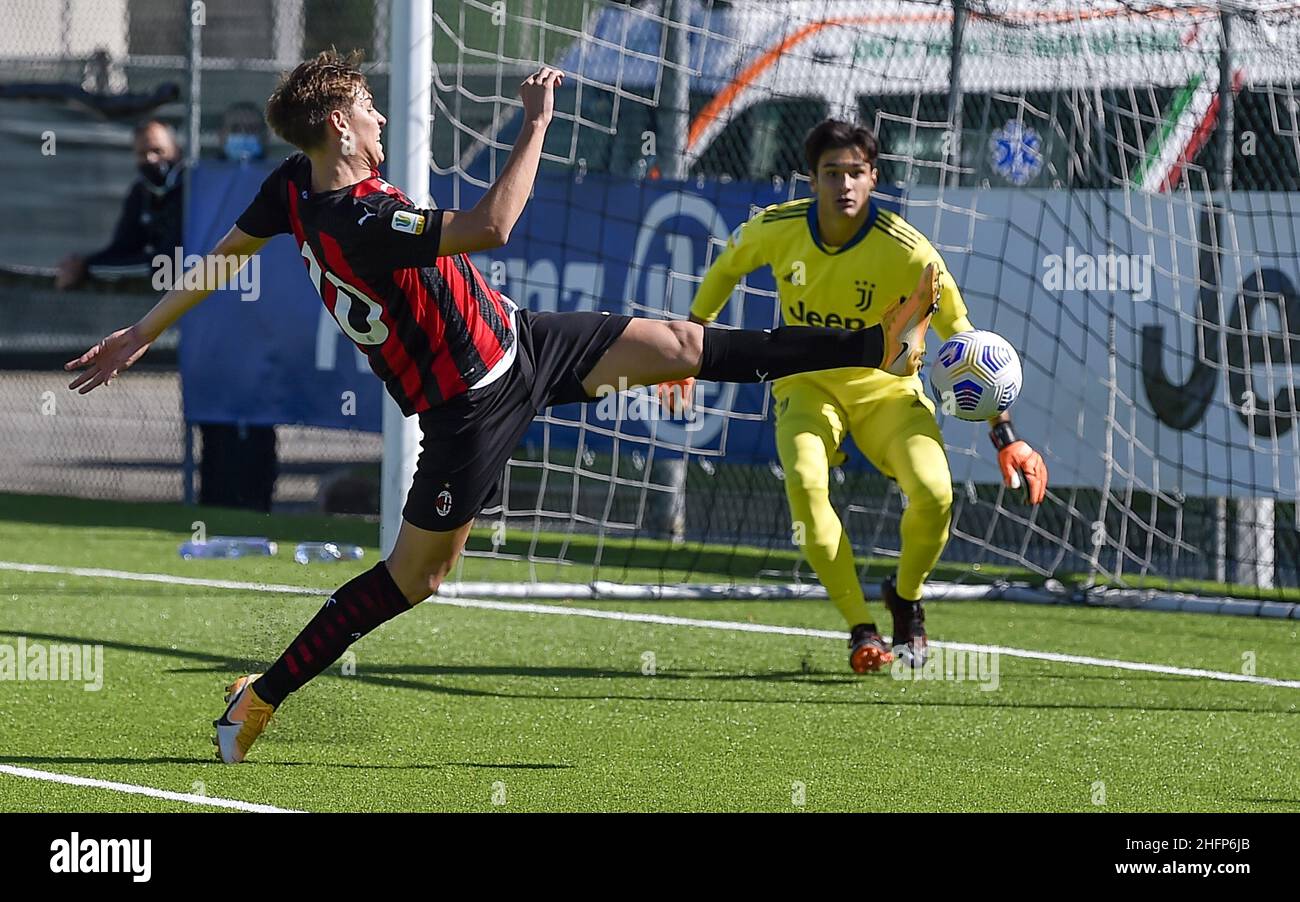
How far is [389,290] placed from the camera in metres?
5.43

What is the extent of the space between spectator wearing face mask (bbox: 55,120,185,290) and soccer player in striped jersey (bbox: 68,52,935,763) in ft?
24.5

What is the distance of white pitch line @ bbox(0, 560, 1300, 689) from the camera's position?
788 centimetres

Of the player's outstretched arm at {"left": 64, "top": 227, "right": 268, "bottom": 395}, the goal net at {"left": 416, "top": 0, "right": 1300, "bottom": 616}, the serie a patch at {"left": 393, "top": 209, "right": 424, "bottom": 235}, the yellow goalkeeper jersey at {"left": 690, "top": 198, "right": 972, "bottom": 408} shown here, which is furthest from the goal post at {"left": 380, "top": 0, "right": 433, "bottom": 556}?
the serie a patch at {"left": 393, "top": 209, "right": 424, "bottom": 235}

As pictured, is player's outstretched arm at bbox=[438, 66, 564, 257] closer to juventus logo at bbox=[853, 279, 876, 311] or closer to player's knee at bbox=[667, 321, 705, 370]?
player's knee at bbox=[667, 321, 705, 370]

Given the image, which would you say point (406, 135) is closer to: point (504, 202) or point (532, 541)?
point (504, 202)

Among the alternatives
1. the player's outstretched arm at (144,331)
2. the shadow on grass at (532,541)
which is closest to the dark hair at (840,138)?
the player's outstretched arm at (144,331)

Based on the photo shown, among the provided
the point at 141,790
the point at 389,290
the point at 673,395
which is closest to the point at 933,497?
the point at 673,395

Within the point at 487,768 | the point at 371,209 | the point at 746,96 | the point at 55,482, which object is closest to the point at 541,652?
the point at 487,768

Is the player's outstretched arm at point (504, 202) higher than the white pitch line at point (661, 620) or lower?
higher

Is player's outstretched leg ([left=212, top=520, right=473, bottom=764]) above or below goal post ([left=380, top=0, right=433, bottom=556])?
below

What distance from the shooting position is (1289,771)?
593cm

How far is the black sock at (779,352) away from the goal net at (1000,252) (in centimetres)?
400

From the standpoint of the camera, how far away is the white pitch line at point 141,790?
512 cm

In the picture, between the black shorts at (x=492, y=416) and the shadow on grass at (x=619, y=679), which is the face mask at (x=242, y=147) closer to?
the shadow on grass at (x=619, y=679)
